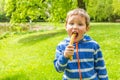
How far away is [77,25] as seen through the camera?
4.25 metres

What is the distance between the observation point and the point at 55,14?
2700 cm

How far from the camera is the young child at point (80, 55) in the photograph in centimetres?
425

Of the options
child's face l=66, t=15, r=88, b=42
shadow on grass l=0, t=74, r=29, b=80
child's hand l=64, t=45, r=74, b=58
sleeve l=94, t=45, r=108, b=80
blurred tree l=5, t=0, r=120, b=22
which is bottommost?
shadow on grass l=0, t=74, r=29, b=80

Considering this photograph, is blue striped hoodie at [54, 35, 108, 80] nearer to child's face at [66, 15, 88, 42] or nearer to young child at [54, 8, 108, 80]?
young child at [54, 8, 108, 80]

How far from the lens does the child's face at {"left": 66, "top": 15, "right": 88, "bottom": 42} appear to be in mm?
4215

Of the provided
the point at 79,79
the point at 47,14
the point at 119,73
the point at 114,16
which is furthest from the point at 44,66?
the point at 114,16

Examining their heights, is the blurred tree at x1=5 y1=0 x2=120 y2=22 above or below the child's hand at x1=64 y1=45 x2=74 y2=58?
below

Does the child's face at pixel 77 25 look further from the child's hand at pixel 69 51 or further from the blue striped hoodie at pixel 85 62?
the child's hand at pixel 69 51

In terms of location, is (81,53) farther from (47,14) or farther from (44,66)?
(47,14)

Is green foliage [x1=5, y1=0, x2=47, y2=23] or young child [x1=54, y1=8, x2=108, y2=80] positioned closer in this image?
young child [x1=54, y1=8, x2=108, y2=80]

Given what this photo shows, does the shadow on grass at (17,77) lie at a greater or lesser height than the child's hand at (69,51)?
lesser

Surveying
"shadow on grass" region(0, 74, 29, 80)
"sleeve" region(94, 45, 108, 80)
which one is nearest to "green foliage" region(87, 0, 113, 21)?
"shadow on grass" region(0, 74, 29, 80)

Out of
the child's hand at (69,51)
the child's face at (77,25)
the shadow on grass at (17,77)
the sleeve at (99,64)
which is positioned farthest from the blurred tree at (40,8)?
the child's hand at (69,51)

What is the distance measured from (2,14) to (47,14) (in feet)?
132
